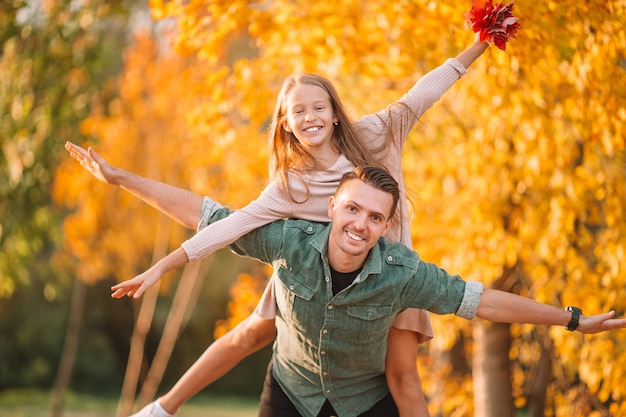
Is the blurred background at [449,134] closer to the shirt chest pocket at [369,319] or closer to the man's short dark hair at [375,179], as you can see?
the man's short dark hair at [375,179]

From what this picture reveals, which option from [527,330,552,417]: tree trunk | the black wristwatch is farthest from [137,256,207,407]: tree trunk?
the black wristwatch

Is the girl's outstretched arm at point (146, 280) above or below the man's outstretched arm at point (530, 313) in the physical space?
below

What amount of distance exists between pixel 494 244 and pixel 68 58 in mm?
3862

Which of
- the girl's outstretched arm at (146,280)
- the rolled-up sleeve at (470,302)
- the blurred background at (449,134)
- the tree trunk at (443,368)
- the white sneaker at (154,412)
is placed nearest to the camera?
the girl's outstretched arm at (146,280)

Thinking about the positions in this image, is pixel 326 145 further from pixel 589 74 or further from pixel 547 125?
pixel 547 125

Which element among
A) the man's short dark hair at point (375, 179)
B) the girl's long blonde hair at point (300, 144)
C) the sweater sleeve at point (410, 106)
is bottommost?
the man's short dark hair at point (375, 179)

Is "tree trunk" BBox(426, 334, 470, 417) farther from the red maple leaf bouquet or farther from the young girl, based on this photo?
the red maple leaf bouquet

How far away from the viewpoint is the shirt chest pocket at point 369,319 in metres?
2.66

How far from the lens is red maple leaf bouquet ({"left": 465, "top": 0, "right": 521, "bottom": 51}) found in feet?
9.18

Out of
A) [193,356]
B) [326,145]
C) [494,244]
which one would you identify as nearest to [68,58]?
[494,244]

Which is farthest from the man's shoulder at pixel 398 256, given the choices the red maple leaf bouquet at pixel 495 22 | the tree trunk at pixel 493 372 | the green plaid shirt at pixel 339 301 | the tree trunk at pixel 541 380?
the tree trunk at pixel 541 380

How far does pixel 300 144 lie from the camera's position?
2.96 meters

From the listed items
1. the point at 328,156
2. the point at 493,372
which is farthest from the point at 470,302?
the point at 493,372

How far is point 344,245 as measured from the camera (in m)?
2.56
